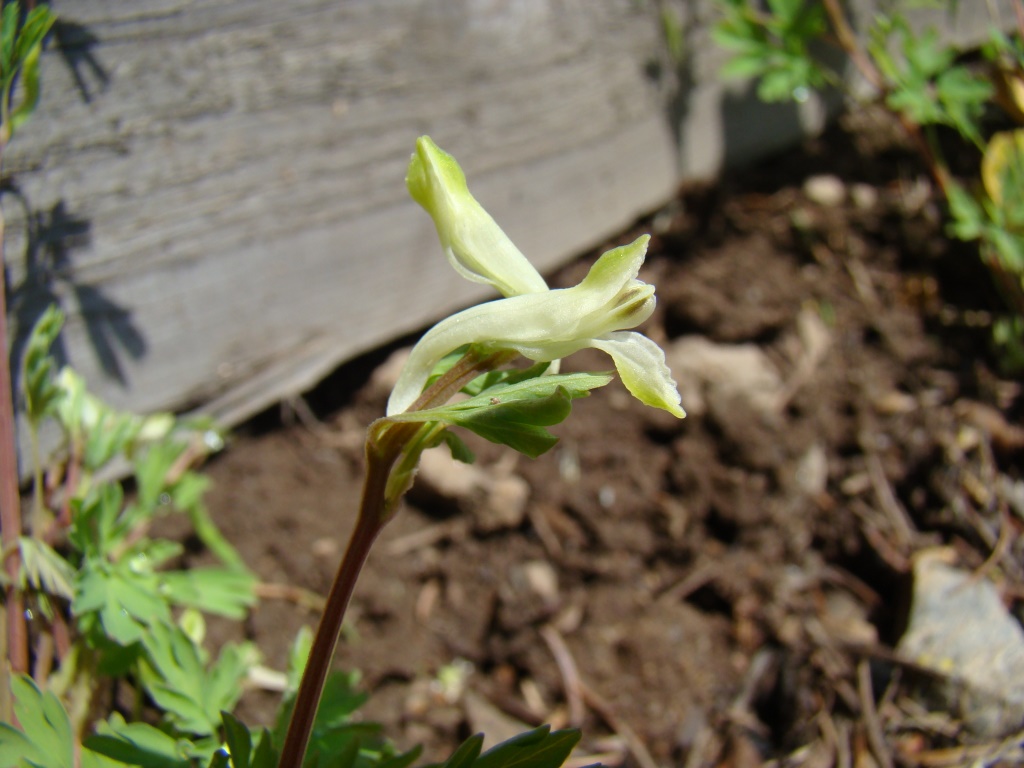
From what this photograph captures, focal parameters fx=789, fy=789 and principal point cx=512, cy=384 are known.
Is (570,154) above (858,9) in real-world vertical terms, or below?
below

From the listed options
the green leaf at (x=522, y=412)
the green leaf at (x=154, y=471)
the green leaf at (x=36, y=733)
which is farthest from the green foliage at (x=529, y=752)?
the green leaf at (x=154, y=471)

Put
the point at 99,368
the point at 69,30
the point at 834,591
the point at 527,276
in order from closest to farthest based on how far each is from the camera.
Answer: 1. the point at 527,276
2. the point at 69,30
3. the point at 99,368
4. the point at 834,591

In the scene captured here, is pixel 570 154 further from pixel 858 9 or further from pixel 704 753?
pixel 704 753

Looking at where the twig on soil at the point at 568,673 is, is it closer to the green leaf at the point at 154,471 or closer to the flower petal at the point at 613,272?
the green leaf at the point at 154,471

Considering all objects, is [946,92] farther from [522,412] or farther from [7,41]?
[7,41]

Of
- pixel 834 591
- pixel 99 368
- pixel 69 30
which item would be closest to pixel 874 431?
pixel 834 591

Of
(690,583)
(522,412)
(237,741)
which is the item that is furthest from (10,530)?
(690,583)

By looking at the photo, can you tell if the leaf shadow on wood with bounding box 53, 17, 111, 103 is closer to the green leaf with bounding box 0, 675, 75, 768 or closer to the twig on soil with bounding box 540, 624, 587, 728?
the green leaf with bounding box 0, 675, 75, 768
